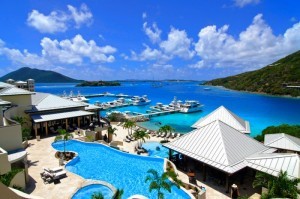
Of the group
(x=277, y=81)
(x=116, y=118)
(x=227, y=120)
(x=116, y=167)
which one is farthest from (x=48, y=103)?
(x=277, y=81)

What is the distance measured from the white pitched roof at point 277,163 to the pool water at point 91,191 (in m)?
9.56

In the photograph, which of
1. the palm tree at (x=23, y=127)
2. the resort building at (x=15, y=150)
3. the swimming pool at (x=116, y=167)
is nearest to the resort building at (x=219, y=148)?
the swimming pool at (x=116, y=167)

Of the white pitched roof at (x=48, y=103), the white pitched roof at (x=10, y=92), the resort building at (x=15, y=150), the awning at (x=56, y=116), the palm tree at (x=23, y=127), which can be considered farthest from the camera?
the white pitched roof at (x=48, y=103)

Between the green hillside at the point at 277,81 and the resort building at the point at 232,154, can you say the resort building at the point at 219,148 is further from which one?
the green hillside at the point at 277,81

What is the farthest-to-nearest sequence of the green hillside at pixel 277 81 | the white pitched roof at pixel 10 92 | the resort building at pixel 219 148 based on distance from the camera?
the green hillside at pixel 277 81
the white pitched roof at pixel 10 92
the resort building at pixel 219 148

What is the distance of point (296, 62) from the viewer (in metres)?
128

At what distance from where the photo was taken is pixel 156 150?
89.5 feet

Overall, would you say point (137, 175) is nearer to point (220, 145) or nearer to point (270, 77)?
point (220, 145)

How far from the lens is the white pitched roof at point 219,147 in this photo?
15.8 meters

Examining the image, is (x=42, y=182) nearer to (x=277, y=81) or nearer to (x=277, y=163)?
(x=277, y=163)

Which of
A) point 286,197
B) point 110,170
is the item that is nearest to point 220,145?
point 286,197

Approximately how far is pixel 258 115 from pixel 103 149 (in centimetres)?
5031

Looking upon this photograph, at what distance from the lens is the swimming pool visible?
16.3 meters

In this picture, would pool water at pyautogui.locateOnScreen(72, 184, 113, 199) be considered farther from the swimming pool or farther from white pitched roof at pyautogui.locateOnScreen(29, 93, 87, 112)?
white pitched roof at pyautogui.locateOnScreen(29, 93, 87, 112)
